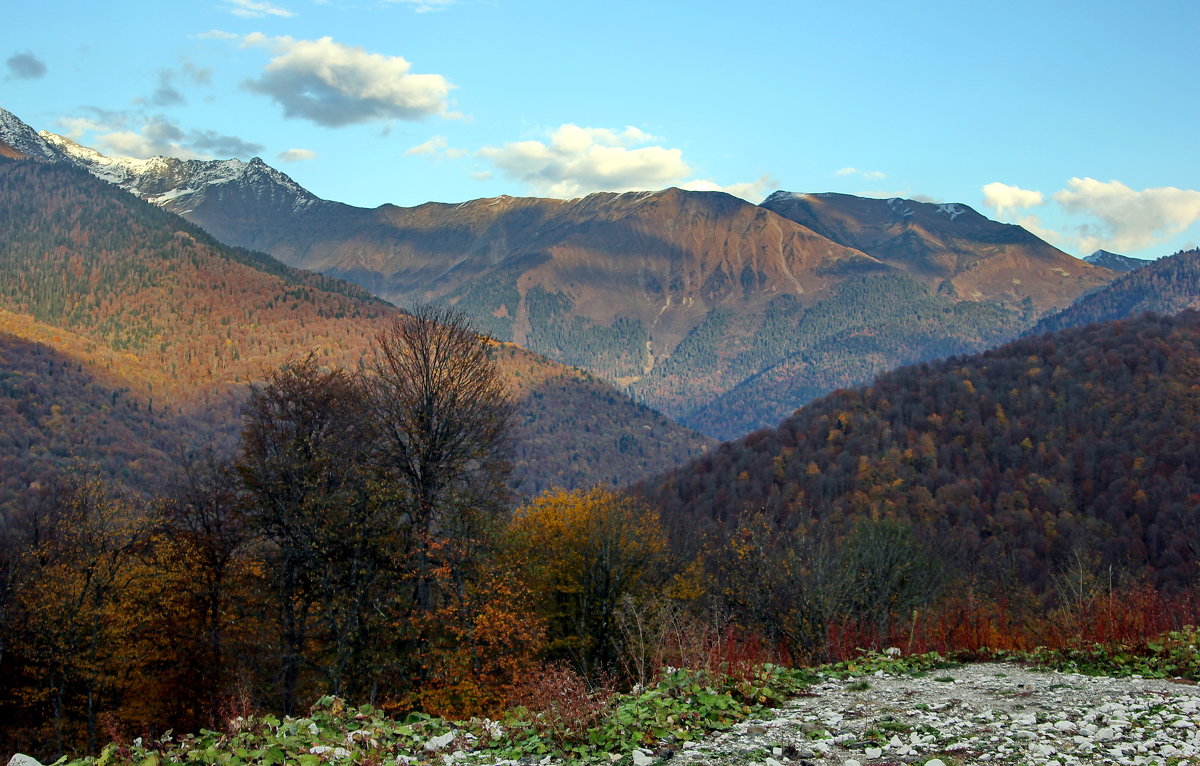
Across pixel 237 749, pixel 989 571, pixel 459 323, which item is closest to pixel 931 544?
pixel 989 571

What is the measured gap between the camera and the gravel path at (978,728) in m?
7.96

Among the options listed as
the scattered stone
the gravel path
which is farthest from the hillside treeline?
the gravel path

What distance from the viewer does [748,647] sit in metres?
14.9

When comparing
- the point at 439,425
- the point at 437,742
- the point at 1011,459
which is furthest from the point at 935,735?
the point at 1011,459

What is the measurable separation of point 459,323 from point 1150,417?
418ft

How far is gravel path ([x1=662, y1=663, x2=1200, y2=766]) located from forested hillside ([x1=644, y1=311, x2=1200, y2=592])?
2759 inches

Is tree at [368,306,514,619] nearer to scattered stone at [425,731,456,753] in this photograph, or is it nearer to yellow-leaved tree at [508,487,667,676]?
yellow-leaved tree at [508,487,667,676]

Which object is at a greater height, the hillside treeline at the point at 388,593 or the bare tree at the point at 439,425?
the bare tree at the point at 439,425

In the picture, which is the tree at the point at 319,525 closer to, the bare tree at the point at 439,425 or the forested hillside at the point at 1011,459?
the bare tree at the point at 439,425

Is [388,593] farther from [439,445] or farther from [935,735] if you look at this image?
[935,735]

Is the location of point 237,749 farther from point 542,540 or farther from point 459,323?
point 542,540

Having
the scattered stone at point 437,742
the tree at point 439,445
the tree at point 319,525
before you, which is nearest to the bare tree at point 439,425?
the tree at point 439,445

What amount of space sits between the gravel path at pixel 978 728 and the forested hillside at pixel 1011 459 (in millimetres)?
70077

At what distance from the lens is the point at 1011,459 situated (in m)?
127
